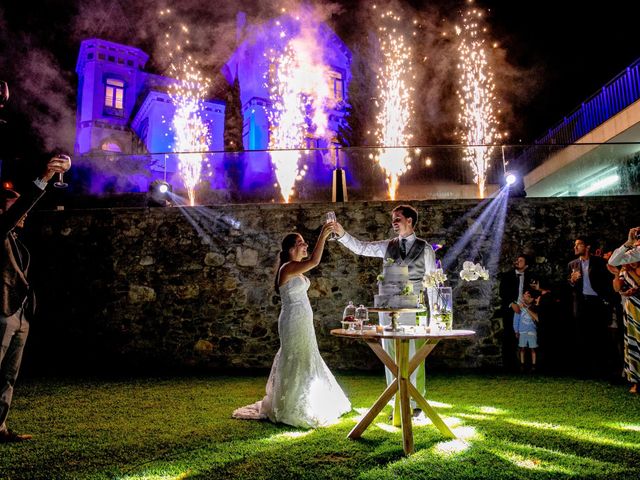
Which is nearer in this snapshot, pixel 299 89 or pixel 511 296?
pixel 511 296

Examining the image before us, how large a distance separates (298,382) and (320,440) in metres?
0.78

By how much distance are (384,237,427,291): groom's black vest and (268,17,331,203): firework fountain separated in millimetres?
20728

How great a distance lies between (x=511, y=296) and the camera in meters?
7.32

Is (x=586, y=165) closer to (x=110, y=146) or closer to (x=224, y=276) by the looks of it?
(x=224, y=276)

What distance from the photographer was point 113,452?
3.43m

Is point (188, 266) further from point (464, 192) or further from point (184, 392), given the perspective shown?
point (464, 192)

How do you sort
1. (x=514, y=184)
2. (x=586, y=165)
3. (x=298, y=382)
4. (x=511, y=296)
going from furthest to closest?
1. (x=586, y=165)
2. (x=514, y=184)
3. (x=511, y=296)
4. (x=298, y=382)

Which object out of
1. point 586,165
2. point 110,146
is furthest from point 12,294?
point 110,146

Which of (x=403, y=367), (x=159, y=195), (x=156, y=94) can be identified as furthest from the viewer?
(x=156, y=94)

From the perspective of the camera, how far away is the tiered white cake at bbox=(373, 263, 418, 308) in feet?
11.4

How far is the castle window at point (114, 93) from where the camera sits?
27.2 metres

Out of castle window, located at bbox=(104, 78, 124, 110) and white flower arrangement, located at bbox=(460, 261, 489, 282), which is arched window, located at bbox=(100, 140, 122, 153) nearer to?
castle window, located at bbox=(104, 78, 124, 110)

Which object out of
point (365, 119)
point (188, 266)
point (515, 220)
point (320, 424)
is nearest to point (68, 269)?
point (188, 266)

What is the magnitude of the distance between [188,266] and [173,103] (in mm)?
21105
